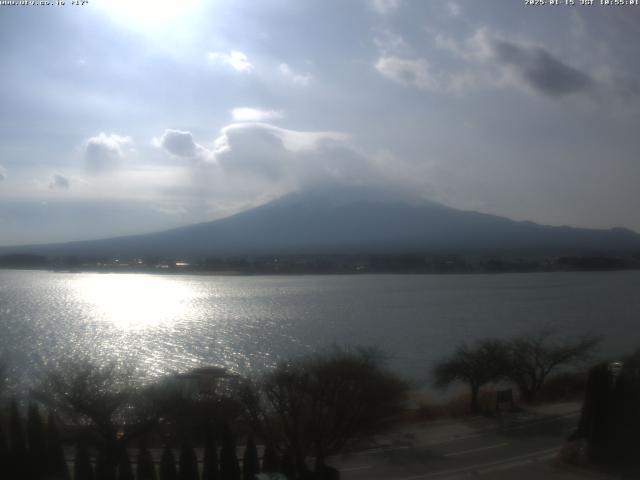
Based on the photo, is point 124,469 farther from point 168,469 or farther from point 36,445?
point 36,445

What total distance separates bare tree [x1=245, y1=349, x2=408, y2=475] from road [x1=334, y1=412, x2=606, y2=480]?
1.17ft

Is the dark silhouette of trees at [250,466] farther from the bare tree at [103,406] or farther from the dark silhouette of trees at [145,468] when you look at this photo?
the bare tree at [103,406]

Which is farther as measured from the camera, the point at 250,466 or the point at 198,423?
the point at 198,423

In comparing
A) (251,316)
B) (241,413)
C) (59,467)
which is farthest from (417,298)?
(59,467)

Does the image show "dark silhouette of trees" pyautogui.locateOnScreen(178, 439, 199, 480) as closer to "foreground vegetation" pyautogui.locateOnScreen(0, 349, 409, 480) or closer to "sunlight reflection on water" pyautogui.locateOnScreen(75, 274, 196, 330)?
"foreground vegetation" pyautogui.locateOnScreen(0, 349, 409, 480)

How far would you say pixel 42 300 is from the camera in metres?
24.7

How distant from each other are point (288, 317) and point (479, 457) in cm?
1364

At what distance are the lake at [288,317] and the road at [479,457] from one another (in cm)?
380

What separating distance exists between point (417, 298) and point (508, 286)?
7.47 metres

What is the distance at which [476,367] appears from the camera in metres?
9.63

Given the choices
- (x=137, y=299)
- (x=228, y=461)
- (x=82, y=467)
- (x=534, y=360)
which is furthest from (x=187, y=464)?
(x=137, y=299)

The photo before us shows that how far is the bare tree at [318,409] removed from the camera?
19.0ft

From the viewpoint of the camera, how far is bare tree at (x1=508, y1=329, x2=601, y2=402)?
10.1 metres

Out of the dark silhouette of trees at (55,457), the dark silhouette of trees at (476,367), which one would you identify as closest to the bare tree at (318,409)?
the dark silhouette of trees at (55,457)
